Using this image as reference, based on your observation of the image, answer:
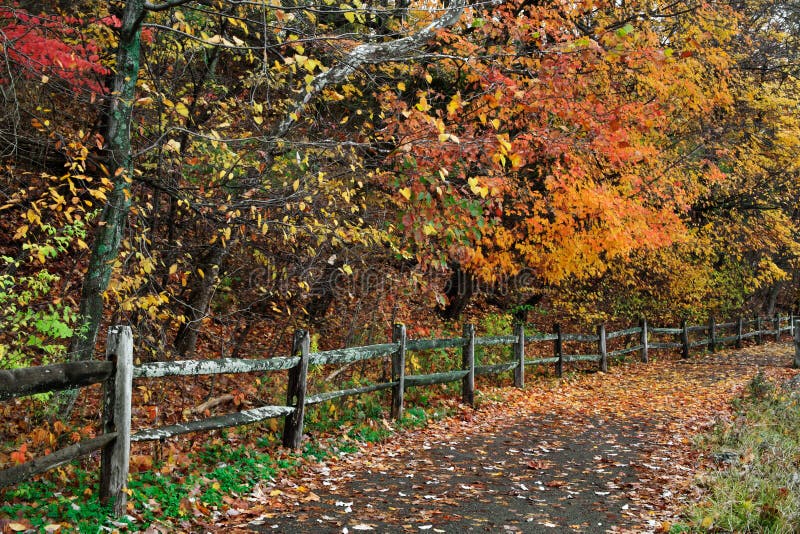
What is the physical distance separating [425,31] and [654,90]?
827 cm

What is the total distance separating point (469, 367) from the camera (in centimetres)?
1159

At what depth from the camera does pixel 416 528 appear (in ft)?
17.9

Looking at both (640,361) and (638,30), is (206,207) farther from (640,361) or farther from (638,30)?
(640,361)

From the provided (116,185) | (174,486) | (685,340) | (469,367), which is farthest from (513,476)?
(685,340)

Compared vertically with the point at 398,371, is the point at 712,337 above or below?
below

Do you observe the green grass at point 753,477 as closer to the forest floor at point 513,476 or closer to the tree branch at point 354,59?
the forest floor at point 513,476

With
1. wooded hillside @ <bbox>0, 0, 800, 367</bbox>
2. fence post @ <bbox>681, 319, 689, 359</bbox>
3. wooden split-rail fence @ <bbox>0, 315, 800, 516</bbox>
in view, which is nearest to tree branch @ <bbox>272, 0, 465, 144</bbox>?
wooded hillside @ <bbox>0, 0, 800, 367</bbox>

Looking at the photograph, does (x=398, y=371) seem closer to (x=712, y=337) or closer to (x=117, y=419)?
(x=117, y=419)

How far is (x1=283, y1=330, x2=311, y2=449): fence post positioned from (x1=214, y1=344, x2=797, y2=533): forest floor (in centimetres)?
48

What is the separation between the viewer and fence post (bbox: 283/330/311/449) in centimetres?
755

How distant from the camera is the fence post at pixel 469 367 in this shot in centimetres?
1155

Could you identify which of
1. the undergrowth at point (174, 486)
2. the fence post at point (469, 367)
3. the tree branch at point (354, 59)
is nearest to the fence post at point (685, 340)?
the fence post at point (469, 367)

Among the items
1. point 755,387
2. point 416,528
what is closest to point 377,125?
point 755,387

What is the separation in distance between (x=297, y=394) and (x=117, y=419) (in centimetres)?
273
